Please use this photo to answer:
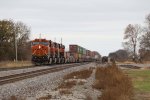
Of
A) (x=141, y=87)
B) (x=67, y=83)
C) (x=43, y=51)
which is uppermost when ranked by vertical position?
(x=43, y=51)

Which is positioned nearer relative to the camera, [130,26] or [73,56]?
[73,56]

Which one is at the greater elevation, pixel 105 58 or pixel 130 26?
pixel 130 26

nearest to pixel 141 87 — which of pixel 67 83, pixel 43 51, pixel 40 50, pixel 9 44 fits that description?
pixel 67 83

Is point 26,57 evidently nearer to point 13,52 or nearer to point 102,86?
point 13,52

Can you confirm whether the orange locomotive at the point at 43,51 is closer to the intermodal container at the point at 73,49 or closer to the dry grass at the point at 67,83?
the intermodal container at the point at 73,49

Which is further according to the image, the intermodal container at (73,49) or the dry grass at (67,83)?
the intermodal container at (73,49)

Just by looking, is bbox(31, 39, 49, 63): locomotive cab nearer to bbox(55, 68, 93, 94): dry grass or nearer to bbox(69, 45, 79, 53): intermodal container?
bbox(55, 68, 93, 94): dry grass

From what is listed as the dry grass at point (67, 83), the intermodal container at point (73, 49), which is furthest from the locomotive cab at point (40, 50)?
the intermodal container at point (73, 49)

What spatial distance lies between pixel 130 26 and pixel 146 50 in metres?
29.7

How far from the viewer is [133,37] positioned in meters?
123

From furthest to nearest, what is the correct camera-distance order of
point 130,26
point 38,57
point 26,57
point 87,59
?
point 130,26, point 87,59, point 26,57, point 38,57

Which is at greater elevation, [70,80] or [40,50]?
[40,50]

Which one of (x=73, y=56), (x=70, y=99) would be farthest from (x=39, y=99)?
(x=73, y=56)

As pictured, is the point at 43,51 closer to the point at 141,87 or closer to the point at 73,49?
the point at 73,49
